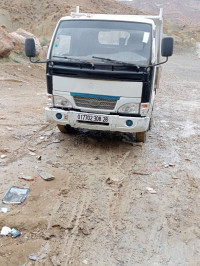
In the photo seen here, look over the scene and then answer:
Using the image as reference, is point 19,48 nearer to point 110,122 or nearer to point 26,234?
point 110,122

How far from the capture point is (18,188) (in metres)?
4.35

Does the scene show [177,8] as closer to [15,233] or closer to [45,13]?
[45,13]

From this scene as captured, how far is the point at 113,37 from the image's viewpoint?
546 cm

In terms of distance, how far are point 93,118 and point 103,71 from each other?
2.73 feet

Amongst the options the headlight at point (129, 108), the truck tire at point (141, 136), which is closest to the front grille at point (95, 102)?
the headlight at point (129, 108)

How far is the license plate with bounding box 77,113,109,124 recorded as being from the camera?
5.30 meters

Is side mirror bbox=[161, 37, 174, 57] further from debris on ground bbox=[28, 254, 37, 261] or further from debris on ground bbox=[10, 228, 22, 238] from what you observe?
debris on ground bbox=[28, 254, 37, 261]

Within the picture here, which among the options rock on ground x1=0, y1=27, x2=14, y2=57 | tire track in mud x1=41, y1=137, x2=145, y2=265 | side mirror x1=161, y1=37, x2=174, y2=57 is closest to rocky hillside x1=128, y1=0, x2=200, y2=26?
rock on ground x1=0, y1=27, x2=14, y2=57

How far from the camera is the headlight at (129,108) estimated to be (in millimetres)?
5213

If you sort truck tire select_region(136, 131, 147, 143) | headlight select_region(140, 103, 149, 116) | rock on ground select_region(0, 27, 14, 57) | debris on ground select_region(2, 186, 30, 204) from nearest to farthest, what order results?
debris on ground select_region(2, 186, 30, 204) < headlight select_region(140, 103, 149, 116) < truck tire select_region(136, 131, 147, 143) < rock on ground select_region(0, 27, 14, 57)

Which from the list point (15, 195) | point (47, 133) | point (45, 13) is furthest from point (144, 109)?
point (45, 13)

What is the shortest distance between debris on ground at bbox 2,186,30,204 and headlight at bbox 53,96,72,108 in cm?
177

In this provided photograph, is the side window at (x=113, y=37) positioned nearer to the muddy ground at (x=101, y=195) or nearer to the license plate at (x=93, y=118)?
the license plate at (x=93, y=118)

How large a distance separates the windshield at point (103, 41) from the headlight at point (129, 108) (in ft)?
2.37
